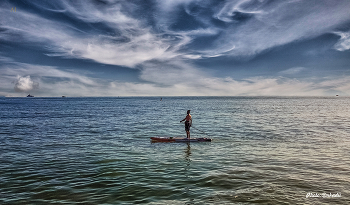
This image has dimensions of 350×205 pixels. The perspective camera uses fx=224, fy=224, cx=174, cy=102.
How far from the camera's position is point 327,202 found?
29.2 feet

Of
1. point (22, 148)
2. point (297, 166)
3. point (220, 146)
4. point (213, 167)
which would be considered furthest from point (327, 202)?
point (22, 148)

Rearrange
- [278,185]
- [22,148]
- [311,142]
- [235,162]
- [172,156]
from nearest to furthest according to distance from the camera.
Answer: [278,185]
[235,162]
[172,156]
[22,148]
[311,142]

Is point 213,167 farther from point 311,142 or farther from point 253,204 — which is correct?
point 311,142

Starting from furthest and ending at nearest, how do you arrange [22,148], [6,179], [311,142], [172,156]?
1. [311,142]
2. [22,148]
3. [172,156]
4. [6,179]

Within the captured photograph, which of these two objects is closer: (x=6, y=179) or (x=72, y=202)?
(x=72, y=202)

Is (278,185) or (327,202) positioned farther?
(278,185)

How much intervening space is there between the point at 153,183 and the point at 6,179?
7566 mm

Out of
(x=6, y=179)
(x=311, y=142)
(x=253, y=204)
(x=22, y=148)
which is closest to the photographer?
(x=253, y=204)

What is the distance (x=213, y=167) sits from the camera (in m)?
13.5

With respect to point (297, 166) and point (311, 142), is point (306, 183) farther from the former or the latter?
point (311, 142)

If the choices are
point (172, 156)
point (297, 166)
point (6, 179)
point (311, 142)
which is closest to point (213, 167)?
point (172, 156)

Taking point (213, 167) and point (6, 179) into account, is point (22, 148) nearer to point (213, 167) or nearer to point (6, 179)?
point (6, 179)

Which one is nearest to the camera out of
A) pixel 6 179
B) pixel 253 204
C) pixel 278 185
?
pixel 253 204

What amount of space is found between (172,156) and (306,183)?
28.4ft
